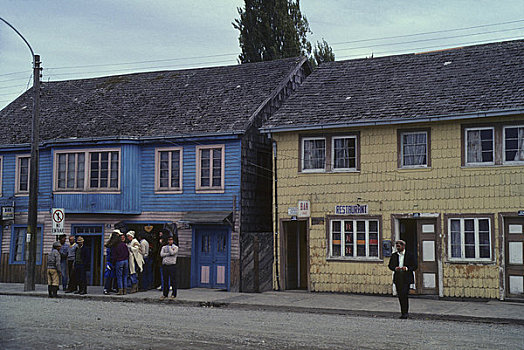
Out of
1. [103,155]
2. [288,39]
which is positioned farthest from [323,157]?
[288,39]

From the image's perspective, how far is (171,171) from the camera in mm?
22938

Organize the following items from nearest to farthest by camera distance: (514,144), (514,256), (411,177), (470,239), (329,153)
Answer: (514,256)
(514,144)
(470,239)
(411,177)
(329,153)

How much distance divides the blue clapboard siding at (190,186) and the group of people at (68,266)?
3.13m

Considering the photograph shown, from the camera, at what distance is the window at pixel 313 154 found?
2105cm

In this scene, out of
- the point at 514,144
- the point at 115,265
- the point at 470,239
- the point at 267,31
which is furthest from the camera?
the point at 267,31

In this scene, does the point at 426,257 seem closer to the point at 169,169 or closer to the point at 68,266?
the point at 169,169

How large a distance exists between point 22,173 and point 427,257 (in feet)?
50.5

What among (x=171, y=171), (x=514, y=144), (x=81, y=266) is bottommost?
(x=81, y=266)

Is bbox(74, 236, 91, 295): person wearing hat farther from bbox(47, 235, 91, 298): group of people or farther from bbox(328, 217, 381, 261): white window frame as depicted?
bbox(328, 217, 381, 261): white window frame

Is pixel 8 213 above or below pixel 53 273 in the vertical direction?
above

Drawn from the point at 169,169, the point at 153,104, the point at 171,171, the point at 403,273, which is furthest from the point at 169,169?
the point at 403,273

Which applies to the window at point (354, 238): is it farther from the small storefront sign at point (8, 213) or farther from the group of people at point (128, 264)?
the small storefront sign at point (8, 213)

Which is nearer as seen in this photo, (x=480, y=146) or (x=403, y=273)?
(x=403, y=273)

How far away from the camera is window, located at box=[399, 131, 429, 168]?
64.3 ft
